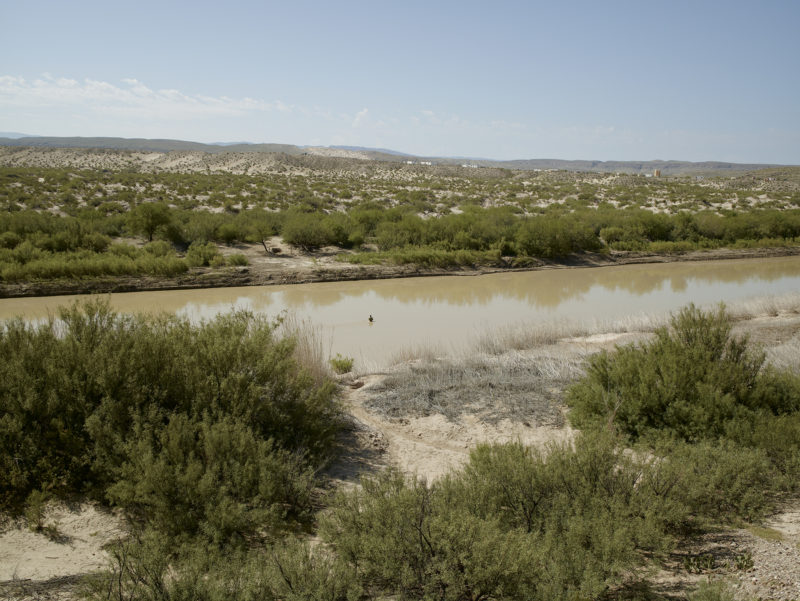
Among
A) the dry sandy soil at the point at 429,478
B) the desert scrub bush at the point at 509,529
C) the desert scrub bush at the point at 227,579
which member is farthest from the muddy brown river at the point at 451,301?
the desert scrub bush at the point at 227,579

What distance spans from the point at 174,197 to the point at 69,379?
33354mm

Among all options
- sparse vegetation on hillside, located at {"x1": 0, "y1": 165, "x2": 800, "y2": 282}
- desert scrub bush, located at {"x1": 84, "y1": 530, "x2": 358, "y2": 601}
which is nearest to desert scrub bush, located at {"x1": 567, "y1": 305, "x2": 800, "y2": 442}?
desert scrub bush, located at {"x1": 84, "y1": 530, "x2": 358, "y2": 601}

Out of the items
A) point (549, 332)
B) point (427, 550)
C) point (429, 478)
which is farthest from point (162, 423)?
point (549, 332)

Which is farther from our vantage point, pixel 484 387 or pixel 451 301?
pixel 451 301

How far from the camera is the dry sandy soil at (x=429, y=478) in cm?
380

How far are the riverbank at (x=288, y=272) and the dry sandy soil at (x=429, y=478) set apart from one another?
14.2 meters

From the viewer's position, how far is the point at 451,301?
19.0 meters

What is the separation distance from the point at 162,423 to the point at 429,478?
285 cm

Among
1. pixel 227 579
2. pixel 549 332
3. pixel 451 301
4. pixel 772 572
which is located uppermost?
pixel 227 579

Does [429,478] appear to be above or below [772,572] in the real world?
below

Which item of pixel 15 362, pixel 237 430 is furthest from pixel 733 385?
pixel 15 362

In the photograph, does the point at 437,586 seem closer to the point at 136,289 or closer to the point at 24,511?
the point at 24,511

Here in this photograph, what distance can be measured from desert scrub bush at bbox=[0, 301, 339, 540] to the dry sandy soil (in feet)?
1.12

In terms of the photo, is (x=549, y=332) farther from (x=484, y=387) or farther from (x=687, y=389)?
(x=687, y=389)
